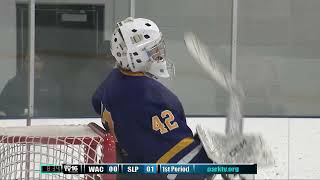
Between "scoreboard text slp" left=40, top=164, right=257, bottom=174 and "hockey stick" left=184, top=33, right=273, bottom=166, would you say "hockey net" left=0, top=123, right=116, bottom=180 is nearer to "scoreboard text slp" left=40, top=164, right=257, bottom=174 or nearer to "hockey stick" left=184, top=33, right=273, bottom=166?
"scoreboard text slp" left=40, top=164, right=257, bottom=174

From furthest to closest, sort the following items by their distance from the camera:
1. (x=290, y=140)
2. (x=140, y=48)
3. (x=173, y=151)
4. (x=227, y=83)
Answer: (x=290, y=140) < (x=140, y=48) < (x=173, y=151) < (x=227, y=83)

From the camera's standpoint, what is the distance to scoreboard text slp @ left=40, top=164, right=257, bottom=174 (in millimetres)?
1734

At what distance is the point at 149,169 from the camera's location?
5.82 feet

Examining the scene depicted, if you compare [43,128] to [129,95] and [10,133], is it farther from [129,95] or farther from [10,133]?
[129,95]

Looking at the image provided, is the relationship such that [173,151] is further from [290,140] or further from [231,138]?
[290,140]

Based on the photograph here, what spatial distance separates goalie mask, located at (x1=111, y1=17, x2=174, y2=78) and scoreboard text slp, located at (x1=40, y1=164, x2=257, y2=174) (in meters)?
0.29

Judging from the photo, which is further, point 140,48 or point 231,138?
point 140,48

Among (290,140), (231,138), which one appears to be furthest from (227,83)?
(290,140)

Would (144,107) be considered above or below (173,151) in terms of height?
above

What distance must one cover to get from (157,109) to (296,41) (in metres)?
3.92

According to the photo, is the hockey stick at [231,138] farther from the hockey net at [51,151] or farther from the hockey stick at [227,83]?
the hockey net at [51,151]

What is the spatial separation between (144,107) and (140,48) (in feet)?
0.67

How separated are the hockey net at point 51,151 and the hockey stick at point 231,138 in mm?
278

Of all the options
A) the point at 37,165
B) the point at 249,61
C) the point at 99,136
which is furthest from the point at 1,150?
the point at 249,61
